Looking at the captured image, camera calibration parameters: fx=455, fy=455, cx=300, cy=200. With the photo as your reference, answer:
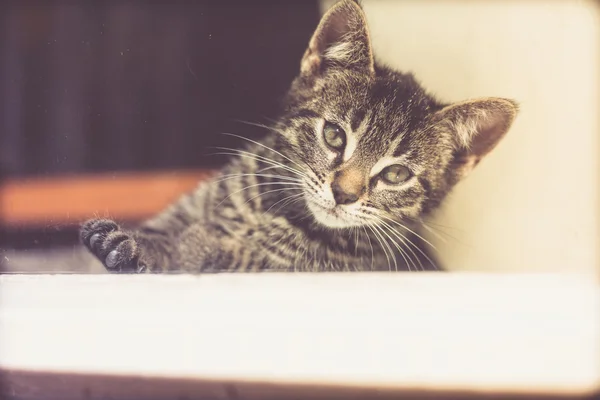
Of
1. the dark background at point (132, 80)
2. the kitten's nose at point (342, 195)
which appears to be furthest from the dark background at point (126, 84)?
the kitten's nose at point (342, 195)

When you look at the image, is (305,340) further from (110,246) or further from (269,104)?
(269,104)

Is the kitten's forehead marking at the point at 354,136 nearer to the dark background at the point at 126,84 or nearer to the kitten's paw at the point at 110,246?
the dark background at the point at 126,84

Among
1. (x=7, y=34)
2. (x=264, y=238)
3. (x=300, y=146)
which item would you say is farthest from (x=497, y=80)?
(x=7, y=34)

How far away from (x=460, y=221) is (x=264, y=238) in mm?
362

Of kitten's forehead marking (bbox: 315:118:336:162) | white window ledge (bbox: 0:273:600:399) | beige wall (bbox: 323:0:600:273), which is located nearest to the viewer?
white window ledge (bbox: 0:273:600:399)

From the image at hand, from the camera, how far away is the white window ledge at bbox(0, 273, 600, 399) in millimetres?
473

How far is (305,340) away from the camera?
1.60 feet

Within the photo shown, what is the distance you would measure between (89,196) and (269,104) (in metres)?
0.51

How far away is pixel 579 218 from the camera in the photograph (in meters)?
0.65

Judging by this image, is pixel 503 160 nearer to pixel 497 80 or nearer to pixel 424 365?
pixel 497 80

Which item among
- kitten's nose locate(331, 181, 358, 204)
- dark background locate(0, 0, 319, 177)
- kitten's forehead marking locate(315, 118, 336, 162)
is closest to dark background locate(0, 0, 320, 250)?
dark background locate(0, 0, 319, 177)

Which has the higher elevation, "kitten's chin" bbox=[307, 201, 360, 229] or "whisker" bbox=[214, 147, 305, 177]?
"whisker" bbox=[214, 147, 305, 177]

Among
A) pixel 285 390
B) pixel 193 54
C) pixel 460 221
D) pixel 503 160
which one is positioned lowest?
pixel 285 390

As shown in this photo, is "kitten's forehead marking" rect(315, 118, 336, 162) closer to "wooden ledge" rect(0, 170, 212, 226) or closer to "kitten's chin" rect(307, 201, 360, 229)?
"kitten's chin" rect(307, 201, 360, 229)
